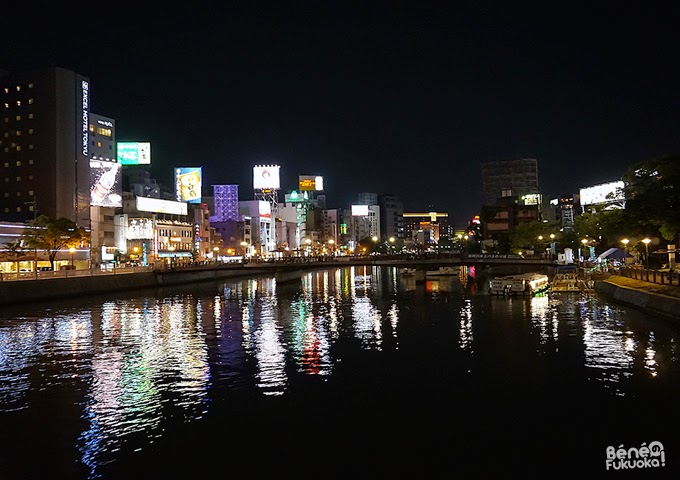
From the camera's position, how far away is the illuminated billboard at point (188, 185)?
148 m

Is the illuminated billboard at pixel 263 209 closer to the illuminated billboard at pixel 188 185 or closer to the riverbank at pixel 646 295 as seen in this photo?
the illuminated billboard at pixel 188 185

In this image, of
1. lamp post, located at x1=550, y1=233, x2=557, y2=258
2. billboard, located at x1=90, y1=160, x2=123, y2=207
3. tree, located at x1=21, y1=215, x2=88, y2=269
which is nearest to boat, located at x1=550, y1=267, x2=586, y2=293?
lamp post, located at x1=550, y1=233, x2=557, y2=258

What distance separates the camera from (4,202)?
109 metres

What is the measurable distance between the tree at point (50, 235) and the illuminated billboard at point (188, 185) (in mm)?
60435

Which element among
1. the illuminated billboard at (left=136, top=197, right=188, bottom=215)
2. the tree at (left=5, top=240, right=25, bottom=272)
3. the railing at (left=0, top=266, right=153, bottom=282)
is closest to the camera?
the railing at (left=0, top=266, right=153, bottom=282)

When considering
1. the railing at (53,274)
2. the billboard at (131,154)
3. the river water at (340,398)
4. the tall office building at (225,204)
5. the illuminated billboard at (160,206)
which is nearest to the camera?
the river water at (340,398)

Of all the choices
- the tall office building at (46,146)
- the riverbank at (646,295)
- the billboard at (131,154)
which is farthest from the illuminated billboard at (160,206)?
the riverbank at (646,295)

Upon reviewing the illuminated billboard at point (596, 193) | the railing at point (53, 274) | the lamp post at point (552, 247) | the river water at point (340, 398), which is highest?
the illuminated billboard at point (596, 193)

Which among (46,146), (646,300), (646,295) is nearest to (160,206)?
(46,146)

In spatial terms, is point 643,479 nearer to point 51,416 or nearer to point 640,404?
point 640,404

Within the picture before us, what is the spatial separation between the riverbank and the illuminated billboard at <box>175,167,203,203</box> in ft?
356

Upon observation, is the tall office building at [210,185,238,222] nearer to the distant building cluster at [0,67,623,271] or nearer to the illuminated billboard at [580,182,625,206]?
the distant building cluster at [0,67,623,271]

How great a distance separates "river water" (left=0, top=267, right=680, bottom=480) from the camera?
17234 millimetres

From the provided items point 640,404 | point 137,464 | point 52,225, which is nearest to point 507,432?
point 640,404
